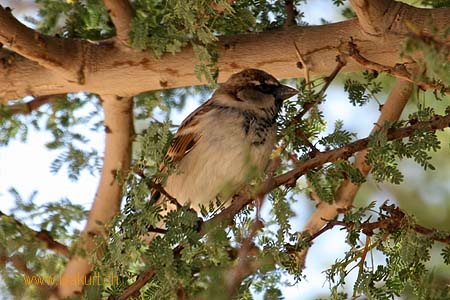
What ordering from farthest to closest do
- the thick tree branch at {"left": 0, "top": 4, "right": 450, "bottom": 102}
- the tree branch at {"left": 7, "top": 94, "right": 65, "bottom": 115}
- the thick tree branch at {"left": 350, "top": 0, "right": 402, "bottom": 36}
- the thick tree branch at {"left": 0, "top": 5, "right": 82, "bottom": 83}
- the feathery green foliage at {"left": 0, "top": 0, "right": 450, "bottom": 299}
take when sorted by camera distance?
the tree branch at {"left": 7, "top": 94, "right": 65, "bottom": 115}
the thick tree branch at {"left": 0, "top": 5, "right": 82, "bottom": 83}
the thick tree branch at {"left": 0, "top": 4, "right": 450, "bottom": 102}
the thick tree branch at {"left": 350, "top": 0, "right": 402, "bottom": 36}
the feathery green foliage at {"left": 0, "top": 0, "right": 450, "bottom": 299}

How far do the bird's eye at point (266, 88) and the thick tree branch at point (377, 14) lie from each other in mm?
725

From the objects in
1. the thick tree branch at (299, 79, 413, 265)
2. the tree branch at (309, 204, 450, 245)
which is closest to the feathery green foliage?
the tree branch at (309, 204, 450, 245)

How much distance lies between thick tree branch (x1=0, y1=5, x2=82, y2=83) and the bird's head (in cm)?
75

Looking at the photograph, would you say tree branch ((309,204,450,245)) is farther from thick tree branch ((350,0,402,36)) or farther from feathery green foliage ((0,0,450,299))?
thick tree branch ((350,0,402,36))

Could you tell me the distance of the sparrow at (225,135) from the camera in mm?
4152

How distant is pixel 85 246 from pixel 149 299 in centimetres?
86

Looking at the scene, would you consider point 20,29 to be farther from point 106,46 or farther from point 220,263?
point 220,263

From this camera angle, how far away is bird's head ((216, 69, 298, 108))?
14.4ft

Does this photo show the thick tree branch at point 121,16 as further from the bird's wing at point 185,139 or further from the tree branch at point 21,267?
the tree branch at point 21,267

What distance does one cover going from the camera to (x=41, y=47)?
425 centimetres

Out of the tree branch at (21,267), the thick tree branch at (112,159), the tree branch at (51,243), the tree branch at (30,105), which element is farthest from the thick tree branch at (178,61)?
the tree branch at (21,267)

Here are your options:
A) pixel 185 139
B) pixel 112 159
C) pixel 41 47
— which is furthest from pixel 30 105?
pixel 185 139

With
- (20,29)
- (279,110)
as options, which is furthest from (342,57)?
(20,29)

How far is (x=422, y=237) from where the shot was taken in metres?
3.00
